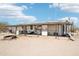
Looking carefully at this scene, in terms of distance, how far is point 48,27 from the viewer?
4.12 metres

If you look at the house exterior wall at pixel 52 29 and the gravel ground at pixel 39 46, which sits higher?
the house exterior wall at pixel 52 29

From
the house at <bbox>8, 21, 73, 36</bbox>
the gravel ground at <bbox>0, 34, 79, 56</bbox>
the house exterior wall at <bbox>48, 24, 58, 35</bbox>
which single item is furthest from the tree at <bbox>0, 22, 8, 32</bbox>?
the house exterior wall at <bbox>48, 24, 58, 35</bbox>

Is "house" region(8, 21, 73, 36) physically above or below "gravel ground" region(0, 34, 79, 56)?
above

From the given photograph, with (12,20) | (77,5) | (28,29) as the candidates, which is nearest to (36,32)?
(28,29)

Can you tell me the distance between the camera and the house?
407 cm

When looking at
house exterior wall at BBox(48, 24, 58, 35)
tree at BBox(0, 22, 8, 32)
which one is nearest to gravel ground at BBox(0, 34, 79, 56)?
house exterior wall at BBox(48, 24, 58, 35)

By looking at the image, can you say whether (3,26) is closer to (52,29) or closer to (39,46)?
(39,46)

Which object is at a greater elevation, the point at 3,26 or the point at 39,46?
the point at 3,26

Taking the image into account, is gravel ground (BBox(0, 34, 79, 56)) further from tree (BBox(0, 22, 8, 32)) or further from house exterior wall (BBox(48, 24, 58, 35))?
tree (BBox(0, 22, 8, 32))

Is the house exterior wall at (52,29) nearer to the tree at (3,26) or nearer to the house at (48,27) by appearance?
the house at (48,27)

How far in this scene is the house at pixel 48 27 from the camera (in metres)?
4.07

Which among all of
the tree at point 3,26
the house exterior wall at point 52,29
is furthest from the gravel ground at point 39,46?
the tree at point 3,26

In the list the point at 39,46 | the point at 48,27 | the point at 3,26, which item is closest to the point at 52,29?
the point at 48,27

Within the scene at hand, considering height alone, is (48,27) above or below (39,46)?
above
